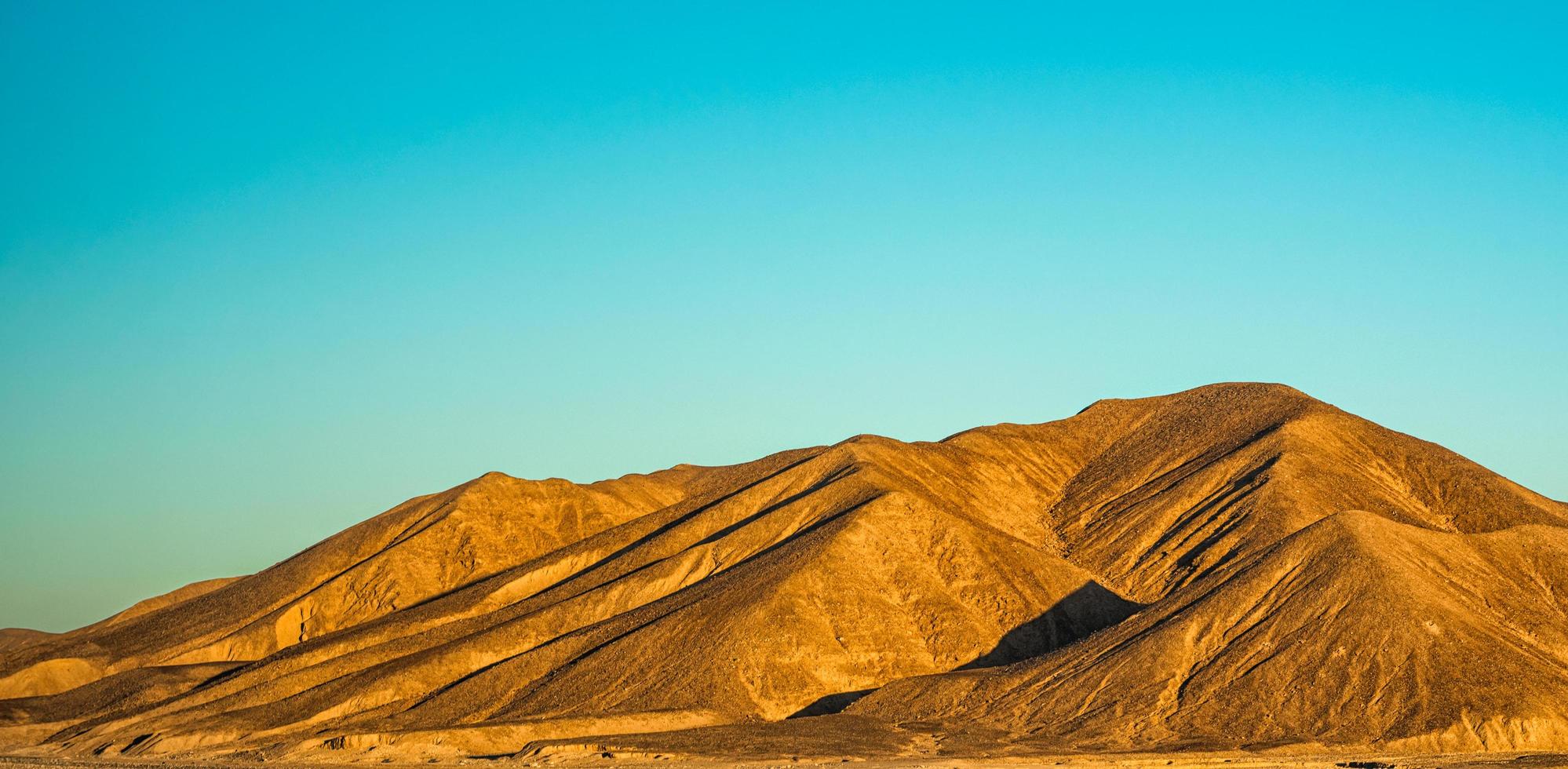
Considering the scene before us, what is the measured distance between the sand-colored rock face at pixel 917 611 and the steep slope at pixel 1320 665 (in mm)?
177

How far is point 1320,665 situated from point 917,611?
83.9 feet

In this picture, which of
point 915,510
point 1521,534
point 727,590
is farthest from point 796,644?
point 1521,534

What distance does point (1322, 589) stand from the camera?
261ft

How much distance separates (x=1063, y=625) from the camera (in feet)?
313

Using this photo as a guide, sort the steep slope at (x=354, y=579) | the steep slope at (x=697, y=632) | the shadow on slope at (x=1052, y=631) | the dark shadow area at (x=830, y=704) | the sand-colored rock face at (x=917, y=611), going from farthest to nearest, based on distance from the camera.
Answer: the steep slope at (x=354, y=579) < the shadow on slope at (x=1052, y=631) < the steep slope at (x=697, y=632) < the dark shadow area at (x=830, y=704) < the sand-colored rock face at (x=917, y=611)

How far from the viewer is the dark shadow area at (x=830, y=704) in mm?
83938

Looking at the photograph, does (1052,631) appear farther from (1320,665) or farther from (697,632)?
(1320,665)

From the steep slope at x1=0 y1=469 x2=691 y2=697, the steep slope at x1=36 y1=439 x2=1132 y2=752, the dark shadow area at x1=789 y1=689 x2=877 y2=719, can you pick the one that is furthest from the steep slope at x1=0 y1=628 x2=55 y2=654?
the dark shadow area at x1=789 y1=689 x2=877 y2=719

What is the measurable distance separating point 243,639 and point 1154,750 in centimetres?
6358

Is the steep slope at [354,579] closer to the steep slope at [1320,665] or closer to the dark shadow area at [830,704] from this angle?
the dark shadow area at [830,704]

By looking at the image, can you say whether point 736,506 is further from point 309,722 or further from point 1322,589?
point 1322,589

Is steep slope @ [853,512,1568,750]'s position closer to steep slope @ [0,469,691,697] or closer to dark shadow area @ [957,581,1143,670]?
dark shadow area @ [957,581,1143,670]

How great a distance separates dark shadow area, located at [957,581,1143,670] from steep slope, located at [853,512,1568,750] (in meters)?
8.24

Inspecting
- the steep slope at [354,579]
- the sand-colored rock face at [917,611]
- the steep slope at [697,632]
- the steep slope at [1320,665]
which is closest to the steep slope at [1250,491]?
the sand-colored rock face at [917,611]
